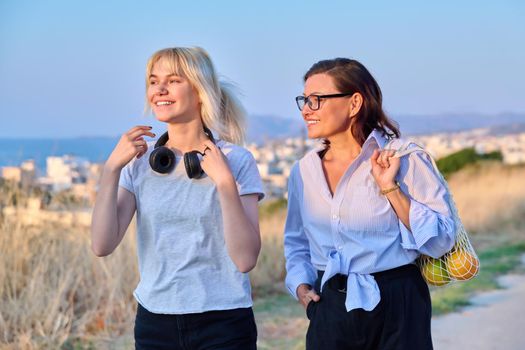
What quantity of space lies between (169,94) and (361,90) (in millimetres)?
775

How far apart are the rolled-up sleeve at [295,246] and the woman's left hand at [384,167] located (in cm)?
42

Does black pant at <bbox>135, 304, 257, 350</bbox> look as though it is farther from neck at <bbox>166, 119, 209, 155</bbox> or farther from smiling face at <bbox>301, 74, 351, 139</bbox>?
smiling face at <bbox>301, 74, 351, 139</bbox>

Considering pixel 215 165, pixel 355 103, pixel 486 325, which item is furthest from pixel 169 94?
pixel 486 325

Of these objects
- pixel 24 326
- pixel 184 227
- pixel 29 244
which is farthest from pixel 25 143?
pixel 184 227

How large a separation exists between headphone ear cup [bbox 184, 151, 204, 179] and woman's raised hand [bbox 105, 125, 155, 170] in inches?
8.3

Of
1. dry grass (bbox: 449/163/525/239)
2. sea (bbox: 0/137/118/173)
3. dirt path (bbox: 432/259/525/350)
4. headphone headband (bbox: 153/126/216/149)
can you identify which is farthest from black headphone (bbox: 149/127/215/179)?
dry grass (bbox: 449/163/525/239)

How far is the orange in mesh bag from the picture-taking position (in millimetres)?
2899

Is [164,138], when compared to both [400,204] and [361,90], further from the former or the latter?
[400,204]

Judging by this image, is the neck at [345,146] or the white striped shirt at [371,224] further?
the neck at [345,146]

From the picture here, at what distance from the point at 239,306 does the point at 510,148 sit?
2793 cm

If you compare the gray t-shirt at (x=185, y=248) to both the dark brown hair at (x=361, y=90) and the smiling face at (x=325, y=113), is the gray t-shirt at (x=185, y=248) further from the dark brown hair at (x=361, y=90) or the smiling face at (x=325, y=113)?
the dark brown hair at (x=361, y=90)

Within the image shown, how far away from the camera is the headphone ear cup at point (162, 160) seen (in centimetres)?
292

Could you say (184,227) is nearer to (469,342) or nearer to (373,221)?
(373,221)

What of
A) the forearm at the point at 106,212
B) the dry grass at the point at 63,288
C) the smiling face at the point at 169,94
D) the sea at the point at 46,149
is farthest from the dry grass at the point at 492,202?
the forearm at the point at 106,212
